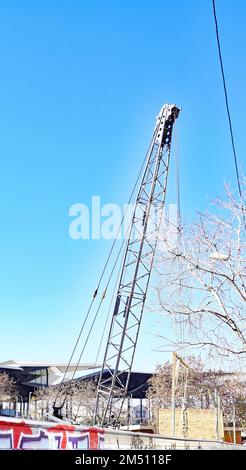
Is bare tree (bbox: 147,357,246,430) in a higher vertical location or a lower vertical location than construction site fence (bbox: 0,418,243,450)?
lower

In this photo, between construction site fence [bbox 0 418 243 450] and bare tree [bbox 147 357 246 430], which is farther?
bare tree [bbox 147 357 246 430]

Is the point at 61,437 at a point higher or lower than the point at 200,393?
higher

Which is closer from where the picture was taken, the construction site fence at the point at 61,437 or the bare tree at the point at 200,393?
the construction site fence at the point at 61,437

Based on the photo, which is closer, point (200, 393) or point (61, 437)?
point (61, 437)

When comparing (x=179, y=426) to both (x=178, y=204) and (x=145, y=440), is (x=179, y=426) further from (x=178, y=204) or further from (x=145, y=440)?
(x=145, y=440)

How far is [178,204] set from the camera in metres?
22.2

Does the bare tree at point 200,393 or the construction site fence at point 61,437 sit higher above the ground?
the construction site fence at point 61,437

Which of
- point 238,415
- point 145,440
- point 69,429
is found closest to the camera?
point 69,429
